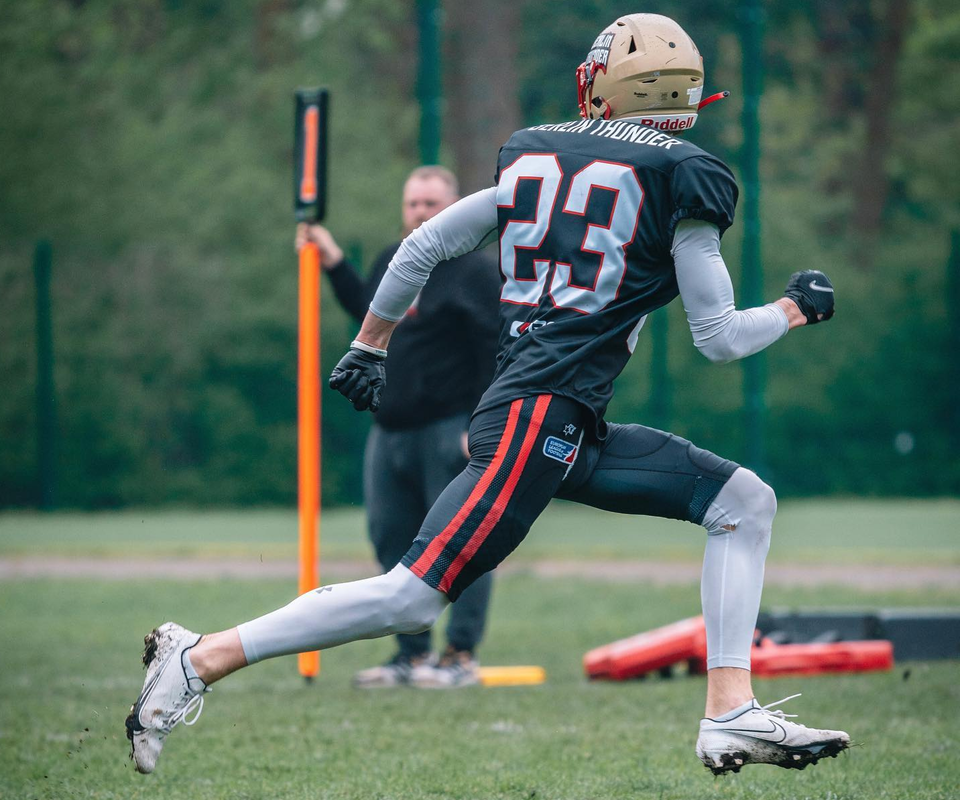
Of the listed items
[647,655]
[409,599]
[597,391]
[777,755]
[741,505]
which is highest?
[597,391]

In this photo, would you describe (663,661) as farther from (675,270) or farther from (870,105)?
(870,105)

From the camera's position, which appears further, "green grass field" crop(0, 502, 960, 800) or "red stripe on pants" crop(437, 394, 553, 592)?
"green grass field" crop(0, 502, 960, 800)

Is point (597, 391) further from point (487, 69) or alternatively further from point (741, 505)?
point (487, 69)

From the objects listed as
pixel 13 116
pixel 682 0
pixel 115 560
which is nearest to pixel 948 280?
pixel 682 0

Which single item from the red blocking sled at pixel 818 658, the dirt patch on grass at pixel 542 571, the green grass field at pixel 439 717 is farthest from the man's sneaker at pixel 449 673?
the dirt patch on grass at pixel 542 571

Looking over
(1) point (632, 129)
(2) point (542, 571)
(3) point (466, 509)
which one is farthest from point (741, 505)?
(2) point (542, 571)

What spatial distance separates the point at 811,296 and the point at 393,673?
3.26 m

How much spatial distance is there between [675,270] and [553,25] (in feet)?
28.9

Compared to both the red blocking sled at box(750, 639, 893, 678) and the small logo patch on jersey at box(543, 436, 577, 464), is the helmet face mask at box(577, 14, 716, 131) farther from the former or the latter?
the red blocking sled at box(750, 639, 893, 678)

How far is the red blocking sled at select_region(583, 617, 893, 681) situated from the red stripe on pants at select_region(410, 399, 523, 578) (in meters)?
2.87

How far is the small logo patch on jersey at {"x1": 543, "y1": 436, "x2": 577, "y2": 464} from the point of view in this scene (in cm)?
384

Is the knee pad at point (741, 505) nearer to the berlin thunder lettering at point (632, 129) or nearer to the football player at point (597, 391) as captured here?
the football player at point (597, 391)

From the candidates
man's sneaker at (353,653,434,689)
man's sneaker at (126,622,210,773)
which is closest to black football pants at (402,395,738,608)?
man's sneaker at (126,622,210,773)

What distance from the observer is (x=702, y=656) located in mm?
6566
